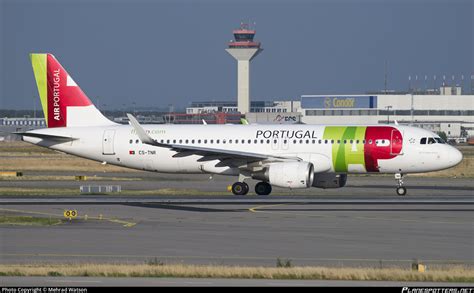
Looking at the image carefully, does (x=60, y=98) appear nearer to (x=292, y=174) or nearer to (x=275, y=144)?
(x=275, y=144)

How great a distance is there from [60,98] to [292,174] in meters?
14.3

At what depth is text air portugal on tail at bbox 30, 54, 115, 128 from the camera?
51.4 meters

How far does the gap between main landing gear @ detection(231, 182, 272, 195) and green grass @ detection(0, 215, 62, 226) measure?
1434 centimetres

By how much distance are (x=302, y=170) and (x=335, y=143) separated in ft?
10.1

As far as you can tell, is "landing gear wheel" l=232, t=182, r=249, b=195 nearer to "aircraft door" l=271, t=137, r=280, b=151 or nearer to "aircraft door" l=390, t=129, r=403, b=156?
"aircraft door" l=271, t=137, r=280, b=151

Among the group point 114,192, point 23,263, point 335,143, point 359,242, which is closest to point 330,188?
point 335,143

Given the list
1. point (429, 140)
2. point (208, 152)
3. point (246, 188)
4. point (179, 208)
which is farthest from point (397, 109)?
point (179, 208)

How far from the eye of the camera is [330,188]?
48.8 meters

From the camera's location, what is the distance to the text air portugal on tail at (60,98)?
2025 inches

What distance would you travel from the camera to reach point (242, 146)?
160 ft

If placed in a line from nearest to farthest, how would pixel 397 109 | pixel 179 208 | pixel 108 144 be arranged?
pixel 179 208
pixel 108 144
pixel 397 109

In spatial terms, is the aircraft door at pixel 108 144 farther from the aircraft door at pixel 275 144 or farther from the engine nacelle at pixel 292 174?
the engine nacelle at pixel 292 174

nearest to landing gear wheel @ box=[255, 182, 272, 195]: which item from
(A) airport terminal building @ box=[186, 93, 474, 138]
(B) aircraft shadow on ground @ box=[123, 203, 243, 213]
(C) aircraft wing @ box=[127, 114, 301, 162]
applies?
(C) aircraft wing @ box=[127, 114, 301, 162]

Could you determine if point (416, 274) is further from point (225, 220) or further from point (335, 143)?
point (335, 143)
